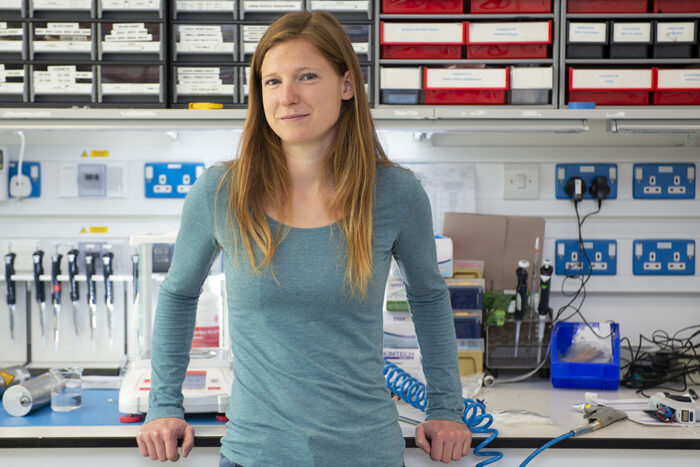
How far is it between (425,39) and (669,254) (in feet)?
3.37

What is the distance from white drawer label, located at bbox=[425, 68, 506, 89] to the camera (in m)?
1.89

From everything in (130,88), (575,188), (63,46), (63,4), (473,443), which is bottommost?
(473,443)

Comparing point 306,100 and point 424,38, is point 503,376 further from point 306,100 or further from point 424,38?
point 306,100

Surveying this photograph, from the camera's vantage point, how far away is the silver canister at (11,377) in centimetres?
177

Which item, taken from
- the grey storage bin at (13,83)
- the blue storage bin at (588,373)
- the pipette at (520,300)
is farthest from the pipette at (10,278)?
the blue storage bin at (588,373)

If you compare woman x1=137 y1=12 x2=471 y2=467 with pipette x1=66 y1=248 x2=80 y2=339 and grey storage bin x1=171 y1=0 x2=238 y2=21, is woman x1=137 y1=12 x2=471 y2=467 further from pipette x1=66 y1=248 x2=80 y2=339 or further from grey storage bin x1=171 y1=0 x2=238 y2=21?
pipette x1=66 y1=248 x2=80 y2=339

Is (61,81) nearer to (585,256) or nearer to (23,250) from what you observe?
(23,250)

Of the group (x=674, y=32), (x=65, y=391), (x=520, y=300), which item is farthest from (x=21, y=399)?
(x=674, y=32)

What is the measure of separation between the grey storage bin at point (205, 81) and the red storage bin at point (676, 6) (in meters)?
1.17

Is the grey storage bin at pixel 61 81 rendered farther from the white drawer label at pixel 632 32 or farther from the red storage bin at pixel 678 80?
the red storage bin at pixel 678 80

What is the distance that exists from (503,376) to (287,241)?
3.55ft

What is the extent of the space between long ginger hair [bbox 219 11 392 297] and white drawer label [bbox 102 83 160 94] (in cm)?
73

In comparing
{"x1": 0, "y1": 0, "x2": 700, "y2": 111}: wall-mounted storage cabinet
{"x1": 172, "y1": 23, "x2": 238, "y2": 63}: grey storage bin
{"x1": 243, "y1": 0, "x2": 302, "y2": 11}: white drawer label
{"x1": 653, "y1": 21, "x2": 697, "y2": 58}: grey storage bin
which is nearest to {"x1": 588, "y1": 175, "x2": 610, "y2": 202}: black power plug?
{"x1": 0, "y1": 0, "x2": 700, "y2": 111}: wall-mounted storage cabinet

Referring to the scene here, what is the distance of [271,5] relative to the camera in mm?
1893
